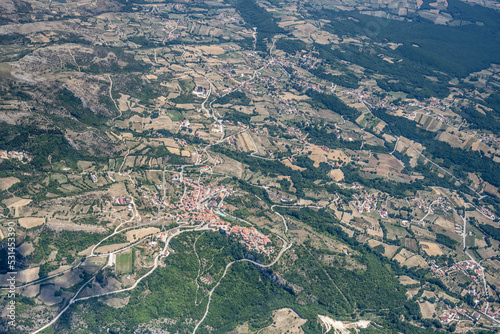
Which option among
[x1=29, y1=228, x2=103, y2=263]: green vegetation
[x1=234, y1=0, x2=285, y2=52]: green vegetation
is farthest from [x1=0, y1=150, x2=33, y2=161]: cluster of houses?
[x1=234, y1=0, x2=285, y2=52]: green vegetation

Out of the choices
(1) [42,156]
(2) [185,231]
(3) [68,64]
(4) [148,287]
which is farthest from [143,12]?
(4) [148,287]

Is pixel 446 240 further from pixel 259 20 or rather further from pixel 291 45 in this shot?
pixel 259 20

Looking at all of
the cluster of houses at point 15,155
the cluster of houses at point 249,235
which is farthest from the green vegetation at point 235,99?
the cluster of houses at point 15,155

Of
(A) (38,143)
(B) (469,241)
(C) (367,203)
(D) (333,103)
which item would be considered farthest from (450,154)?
(A) (38,143)

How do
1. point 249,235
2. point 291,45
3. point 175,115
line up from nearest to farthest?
point 249,235, point 175,115, point 291,45

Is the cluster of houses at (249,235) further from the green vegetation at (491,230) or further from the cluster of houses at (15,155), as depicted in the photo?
the green vegetation at (491,230)

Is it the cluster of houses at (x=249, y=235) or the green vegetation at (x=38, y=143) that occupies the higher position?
the green vegetation at (x=38, y=143)

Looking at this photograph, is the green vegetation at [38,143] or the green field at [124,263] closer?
the green field at [124,263]

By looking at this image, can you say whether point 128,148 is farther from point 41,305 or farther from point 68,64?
point 41,305
